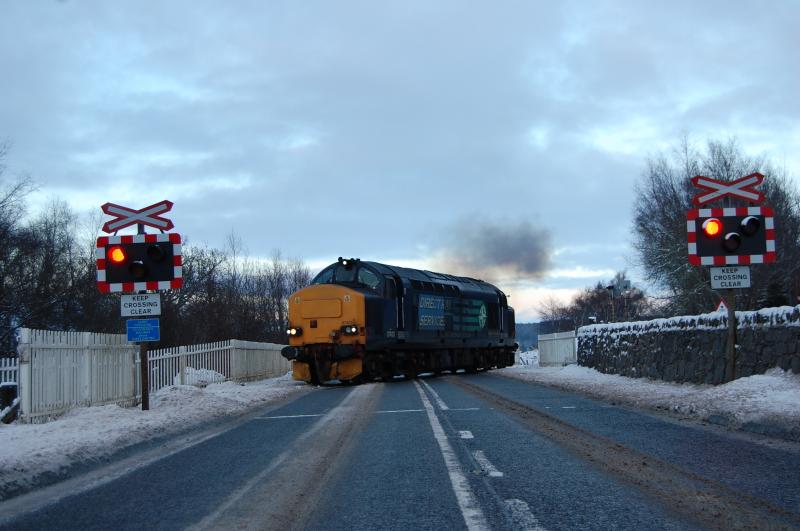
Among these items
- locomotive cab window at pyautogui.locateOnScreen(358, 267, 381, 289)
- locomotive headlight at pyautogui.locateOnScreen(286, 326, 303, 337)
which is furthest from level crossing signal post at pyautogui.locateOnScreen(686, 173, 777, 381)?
locomotive headlight at pyautogui.locateOnScreen(286, 326, 303, 337)

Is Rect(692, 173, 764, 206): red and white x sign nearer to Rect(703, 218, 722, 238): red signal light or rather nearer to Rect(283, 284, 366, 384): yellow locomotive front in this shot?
Rect(703, 218, 722, 238): red signal light

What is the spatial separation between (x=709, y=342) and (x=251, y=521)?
13.0 meters

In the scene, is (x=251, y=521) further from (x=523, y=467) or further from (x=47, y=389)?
(x=47, y=389)

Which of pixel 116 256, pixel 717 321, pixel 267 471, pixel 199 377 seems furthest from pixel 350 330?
pixel 267 471

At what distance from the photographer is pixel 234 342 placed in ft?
79.7

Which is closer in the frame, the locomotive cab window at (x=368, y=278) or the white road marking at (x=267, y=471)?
the white road marking at (x=267, y=471)

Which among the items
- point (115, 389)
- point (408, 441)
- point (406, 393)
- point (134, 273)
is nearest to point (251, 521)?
point (408, 441)

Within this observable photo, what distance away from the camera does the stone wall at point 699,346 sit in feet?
41.9

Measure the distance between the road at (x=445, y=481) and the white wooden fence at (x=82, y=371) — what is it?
3004 mm

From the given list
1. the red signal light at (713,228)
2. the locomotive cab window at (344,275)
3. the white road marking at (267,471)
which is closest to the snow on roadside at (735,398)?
the red signal light at (713,228)

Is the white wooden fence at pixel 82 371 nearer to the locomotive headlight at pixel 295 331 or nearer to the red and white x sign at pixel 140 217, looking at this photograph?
the red and white x sign at pixel 140 217

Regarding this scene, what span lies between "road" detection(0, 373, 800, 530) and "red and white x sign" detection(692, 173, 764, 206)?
515 cm

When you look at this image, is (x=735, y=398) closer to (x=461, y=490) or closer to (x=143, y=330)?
(x=461, y=490)

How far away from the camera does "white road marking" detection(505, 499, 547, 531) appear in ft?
16.4
